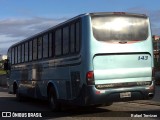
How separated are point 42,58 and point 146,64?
5.13m

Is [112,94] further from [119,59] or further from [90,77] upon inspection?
[119,59]

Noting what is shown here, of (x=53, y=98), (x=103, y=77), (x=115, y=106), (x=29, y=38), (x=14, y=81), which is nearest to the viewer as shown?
(x=103, y=77)

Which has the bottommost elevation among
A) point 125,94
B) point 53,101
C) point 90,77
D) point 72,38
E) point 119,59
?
point 53,101

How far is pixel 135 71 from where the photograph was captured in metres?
13.2

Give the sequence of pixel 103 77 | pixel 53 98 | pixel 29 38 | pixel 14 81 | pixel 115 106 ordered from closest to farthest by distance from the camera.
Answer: pixel 103 77
pixel 53 98
pixel 115 106
pixel 29 38
pixel 14 81

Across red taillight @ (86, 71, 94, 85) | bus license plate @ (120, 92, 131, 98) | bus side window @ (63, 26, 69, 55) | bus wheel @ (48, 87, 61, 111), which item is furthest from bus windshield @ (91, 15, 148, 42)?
bus wheel @ (48, 87, 61, 111)

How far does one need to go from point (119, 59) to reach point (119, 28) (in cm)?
100

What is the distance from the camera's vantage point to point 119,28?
13.3 m

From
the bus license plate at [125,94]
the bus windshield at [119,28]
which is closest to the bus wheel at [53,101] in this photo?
the bus license plate at [125,94]

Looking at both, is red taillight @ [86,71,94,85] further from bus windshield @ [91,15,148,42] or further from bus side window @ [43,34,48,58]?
bus side window @ [43,34,48,58]

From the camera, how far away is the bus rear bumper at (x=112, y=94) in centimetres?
1259

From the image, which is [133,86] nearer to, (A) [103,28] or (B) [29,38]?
(A) [103,28]

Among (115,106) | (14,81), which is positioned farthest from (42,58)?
(14,81)

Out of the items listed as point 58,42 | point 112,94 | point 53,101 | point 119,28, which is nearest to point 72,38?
point 58,42
